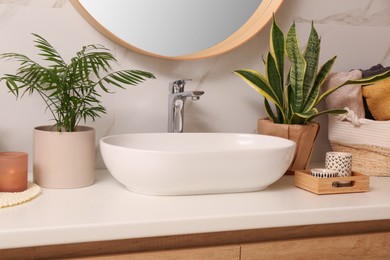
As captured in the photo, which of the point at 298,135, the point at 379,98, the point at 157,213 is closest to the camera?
the point at 157,213

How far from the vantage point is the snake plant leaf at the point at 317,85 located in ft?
5.13

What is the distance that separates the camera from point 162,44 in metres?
1.61

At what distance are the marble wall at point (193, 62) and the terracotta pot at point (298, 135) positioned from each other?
0.67ft

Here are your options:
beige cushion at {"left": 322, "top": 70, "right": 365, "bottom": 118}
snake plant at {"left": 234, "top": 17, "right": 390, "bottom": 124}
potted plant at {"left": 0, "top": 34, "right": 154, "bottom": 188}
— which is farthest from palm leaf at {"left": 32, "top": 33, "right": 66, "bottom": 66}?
beige cushion at {"left": 322, "top": 70, "right": 365, "bottom": 118}

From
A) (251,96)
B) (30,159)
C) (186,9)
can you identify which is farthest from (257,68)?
(30,159)

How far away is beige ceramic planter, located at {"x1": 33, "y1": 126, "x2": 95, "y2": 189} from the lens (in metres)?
1.32

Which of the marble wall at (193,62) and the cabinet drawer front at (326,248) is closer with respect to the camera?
the cabinet drawer front at (326,248)

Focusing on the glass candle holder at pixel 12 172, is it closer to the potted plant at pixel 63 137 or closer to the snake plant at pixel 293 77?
the potted plant at pixel 63 137

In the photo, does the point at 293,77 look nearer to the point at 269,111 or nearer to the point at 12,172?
the point at 269,111

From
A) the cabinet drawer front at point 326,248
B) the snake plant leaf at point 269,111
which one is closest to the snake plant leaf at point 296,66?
the snake plant leaf at point 269,111

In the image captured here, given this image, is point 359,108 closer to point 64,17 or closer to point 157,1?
point 157,1

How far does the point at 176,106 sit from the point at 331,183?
49 cm

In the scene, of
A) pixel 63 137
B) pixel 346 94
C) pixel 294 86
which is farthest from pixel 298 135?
pixel 63 137

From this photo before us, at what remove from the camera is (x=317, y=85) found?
1586 millimetres
